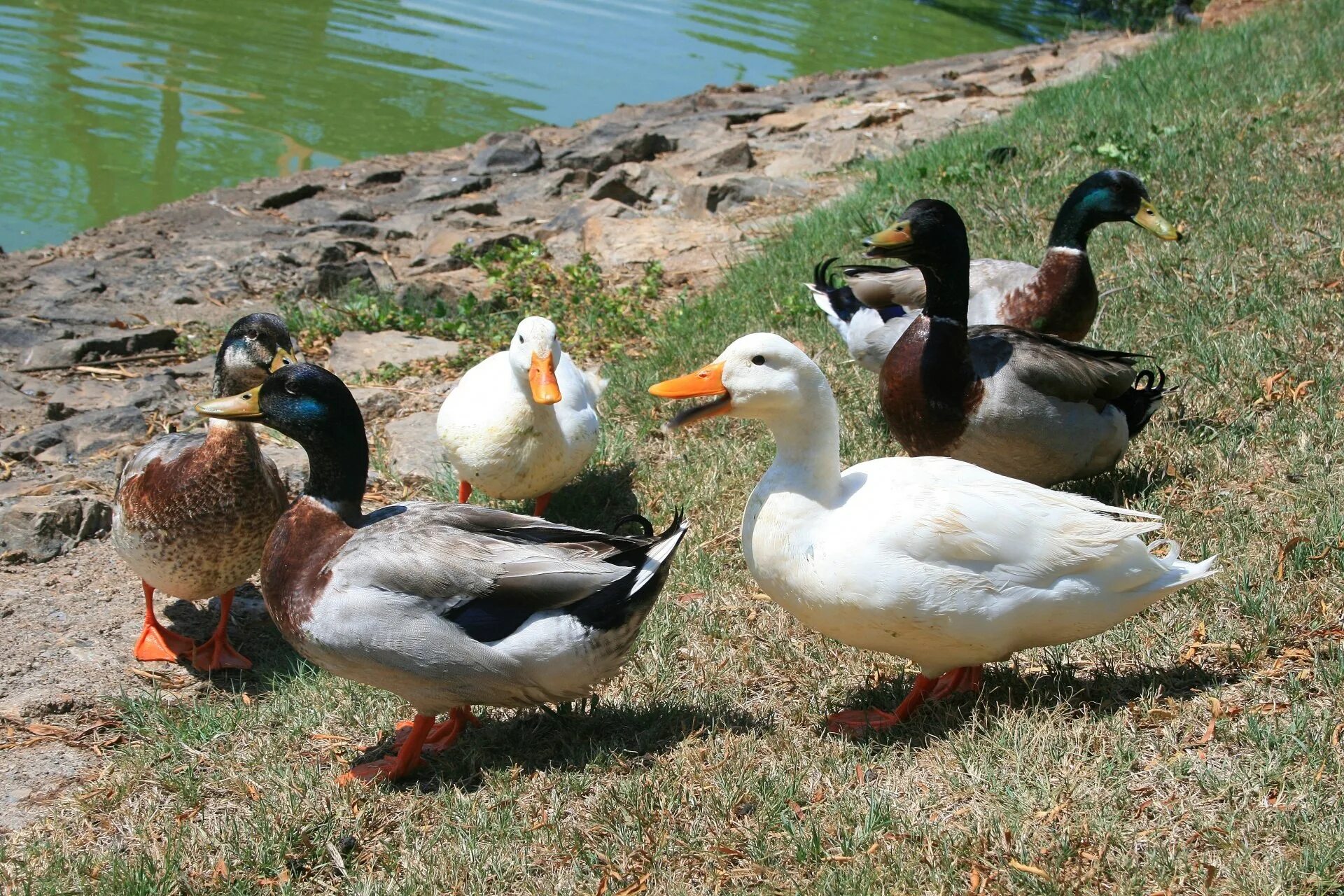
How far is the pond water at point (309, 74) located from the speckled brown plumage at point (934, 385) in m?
8.56

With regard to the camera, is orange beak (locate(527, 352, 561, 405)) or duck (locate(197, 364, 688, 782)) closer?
duck (locate(197, 364, 688, 782))

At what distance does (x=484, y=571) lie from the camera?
333 centimetres

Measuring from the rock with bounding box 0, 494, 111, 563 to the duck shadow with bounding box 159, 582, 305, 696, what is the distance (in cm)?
50

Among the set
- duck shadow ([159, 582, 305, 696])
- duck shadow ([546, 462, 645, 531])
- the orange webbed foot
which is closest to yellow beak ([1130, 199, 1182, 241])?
duck shadow ([546, 462, 645, 531])

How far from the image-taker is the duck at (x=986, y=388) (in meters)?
4.33

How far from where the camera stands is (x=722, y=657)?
12.8 feet

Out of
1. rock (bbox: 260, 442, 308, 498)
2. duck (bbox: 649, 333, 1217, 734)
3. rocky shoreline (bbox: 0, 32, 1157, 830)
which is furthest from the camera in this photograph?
rock (bbox: 260, 442, 308, 498)

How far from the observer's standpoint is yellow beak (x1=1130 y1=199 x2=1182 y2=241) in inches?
204

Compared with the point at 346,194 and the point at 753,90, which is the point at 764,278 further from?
the point at 753,90

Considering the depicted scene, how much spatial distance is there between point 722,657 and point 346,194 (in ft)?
29.1

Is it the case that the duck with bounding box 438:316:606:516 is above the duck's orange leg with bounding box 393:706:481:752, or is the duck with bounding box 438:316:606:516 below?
above

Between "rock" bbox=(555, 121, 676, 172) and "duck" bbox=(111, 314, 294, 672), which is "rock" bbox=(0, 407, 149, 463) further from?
"rock" bbox=(555, 121, 676, 172)

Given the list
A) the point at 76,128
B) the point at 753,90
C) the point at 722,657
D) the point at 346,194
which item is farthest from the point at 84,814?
the point at 753,90

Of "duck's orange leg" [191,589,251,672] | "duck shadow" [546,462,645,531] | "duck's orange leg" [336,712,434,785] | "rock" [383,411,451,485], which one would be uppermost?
"duck's orange leg" [336,712,434,785]
